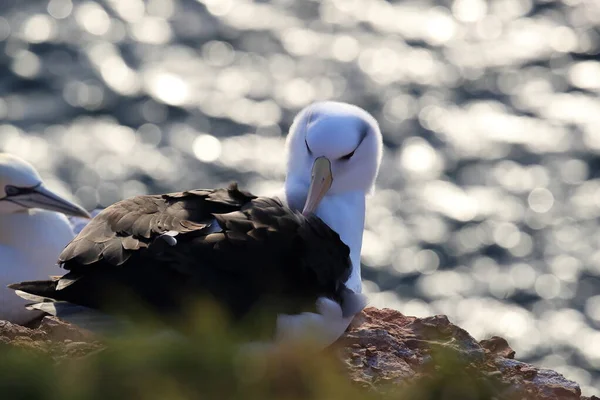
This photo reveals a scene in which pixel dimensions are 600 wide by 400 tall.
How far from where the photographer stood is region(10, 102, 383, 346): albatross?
17.0ft

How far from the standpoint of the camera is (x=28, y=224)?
842cm

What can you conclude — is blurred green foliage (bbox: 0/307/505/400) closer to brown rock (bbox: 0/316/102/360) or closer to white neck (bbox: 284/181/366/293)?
brown rock (bbox: 0/316/102/360)

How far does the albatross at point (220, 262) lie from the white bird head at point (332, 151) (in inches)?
5.7

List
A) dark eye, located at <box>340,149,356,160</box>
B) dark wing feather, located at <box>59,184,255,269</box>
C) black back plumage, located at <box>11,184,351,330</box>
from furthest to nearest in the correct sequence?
dark eye, located at <box>340,149,356,160</box>
dark wing feather, located at <box>59,184,255,269</box>
black back plumage, located at <box>11,184,351,330</box>

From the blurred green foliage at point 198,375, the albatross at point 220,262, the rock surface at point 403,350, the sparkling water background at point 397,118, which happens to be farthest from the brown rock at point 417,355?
the sparkling water background at point 397,118

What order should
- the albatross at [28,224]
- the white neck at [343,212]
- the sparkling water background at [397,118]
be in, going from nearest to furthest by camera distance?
the white neck at [343,212] → the albatross at [28,224] → the sparkling water background at [397,118]

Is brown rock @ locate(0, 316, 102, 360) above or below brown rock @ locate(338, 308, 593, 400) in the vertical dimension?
above

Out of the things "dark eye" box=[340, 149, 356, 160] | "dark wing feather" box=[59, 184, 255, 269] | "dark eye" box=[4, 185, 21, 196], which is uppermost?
"dark eye" box=[340, 149, 356, 160]

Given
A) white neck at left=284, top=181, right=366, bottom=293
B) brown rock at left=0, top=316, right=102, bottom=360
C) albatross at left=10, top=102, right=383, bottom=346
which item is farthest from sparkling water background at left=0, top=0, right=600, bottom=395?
brown rock at left=0, top=316, right=102, bottom=360

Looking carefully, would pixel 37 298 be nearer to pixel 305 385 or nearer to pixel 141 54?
pixel 305 385

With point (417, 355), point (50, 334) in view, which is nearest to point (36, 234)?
point (50, 334)

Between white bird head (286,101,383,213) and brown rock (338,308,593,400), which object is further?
white bird head (286,101,383,213)

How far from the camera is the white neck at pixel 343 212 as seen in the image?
6305mm

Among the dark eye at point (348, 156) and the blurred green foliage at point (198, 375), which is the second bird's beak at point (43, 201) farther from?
the blurred green foliage at point (198, 375)
